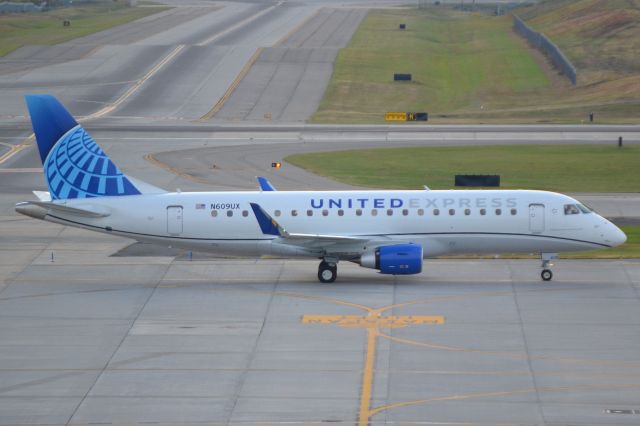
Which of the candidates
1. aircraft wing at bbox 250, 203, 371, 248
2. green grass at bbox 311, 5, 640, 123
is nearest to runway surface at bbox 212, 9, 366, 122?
green grass at bbox 311, 5, 640, 123

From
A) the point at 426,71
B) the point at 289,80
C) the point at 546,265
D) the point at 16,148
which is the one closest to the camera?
the point at 546,265

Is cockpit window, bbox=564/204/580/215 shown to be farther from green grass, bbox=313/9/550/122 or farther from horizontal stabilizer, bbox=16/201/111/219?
green grass, bbox=313/9/550/122

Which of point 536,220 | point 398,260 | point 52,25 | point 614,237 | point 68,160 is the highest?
point 68,160

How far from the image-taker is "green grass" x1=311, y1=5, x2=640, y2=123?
104250mm

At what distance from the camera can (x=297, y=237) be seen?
145 ft

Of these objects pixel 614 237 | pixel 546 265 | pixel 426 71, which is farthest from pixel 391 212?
pixel 426 71

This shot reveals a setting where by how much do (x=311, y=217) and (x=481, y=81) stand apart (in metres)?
80.3

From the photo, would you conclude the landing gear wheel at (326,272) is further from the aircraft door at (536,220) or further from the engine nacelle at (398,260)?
the aircraft door at (536,220)

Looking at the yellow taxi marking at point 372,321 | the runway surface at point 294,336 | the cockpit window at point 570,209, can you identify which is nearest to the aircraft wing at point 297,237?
the runway surface at point 294,336

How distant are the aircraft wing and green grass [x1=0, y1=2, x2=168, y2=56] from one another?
108 metres

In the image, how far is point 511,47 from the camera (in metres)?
145

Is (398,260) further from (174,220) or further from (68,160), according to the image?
(68,160)

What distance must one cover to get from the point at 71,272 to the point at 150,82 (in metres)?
76.3

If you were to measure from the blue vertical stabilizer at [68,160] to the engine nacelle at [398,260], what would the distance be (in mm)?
10625
